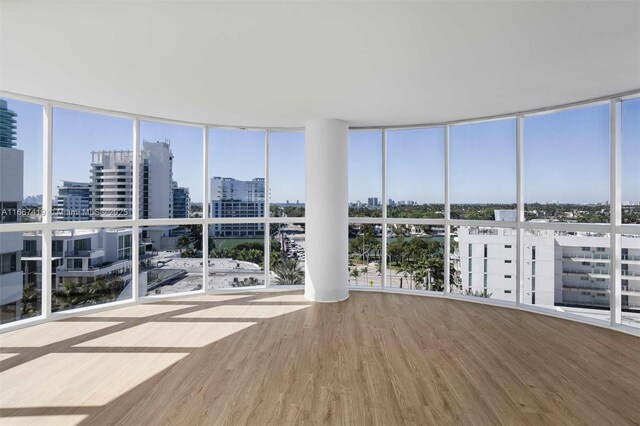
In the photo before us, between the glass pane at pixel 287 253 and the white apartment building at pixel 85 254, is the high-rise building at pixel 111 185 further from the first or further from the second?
the glass pane at pixel 287 253

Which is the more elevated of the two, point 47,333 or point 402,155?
point 402,155

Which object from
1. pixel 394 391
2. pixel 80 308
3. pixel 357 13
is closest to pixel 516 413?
pixel 394 391

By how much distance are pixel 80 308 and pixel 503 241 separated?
21.6 ft

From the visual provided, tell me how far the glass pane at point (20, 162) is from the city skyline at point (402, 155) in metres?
0.01

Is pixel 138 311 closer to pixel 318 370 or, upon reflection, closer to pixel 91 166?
pixel 91 166

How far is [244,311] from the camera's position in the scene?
17.0 feet

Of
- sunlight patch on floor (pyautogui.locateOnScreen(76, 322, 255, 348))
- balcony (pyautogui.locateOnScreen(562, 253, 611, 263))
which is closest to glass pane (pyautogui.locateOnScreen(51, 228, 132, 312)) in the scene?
sunlight patch on floor (pyautogui.locateOnScreen(76, 322, 255, 348))

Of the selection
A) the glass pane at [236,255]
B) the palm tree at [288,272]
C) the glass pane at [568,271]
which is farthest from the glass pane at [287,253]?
the glass pane at [568,271]

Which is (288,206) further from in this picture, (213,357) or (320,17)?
(320,17)

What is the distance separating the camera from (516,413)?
8.61ft

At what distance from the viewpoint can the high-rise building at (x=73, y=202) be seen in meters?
4.89

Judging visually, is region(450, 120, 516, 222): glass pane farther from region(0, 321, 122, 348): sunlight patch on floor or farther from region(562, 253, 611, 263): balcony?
region(0, 321, 122, 348): sunlight patch on floor

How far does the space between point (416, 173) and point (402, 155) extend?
419mm

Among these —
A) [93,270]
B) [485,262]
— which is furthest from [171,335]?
[485,262]
